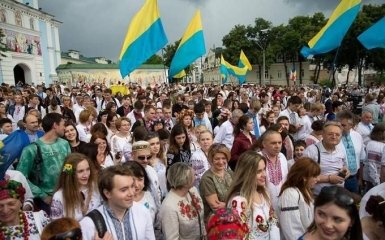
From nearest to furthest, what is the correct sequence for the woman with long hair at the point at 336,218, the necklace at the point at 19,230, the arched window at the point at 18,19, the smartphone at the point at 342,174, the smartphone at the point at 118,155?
1. the woman with long hair at the point at 336,218
2. the necklace at the point at 19,230
3. the smartphone at the point at 342,174
4. the smartphone at the point at 118,155
5. the arched window at the point at 18,19

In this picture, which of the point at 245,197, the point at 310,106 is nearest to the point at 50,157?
the point at 245,197

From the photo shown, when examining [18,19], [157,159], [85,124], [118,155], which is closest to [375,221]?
[157,159]

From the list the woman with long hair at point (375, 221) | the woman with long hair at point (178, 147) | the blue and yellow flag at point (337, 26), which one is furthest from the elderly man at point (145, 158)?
the blue and yellow flag at point (337, 26)

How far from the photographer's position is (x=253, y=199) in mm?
3145

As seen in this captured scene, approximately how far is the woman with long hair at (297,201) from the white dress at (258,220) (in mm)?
124

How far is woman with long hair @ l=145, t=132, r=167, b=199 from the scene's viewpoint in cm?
461

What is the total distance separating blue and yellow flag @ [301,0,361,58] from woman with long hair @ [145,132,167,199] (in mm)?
6753

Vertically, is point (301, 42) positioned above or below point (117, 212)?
above

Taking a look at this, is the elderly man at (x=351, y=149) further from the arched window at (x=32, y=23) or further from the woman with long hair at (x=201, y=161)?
the arched window at (x=32, y=23)

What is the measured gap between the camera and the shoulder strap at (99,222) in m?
2.60

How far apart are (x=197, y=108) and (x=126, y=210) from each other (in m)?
5.42

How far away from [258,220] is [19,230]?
82.5 inches

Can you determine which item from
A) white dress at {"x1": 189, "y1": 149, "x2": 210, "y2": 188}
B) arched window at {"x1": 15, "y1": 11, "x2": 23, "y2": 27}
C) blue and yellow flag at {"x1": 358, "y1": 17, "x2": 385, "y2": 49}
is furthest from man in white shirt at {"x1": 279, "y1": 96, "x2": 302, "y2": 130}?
arched window at {"x1": 15, "y1": 11, "x2": 23, "y2": 27}

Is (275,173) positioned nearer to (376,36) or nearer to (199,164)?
(199,164)
